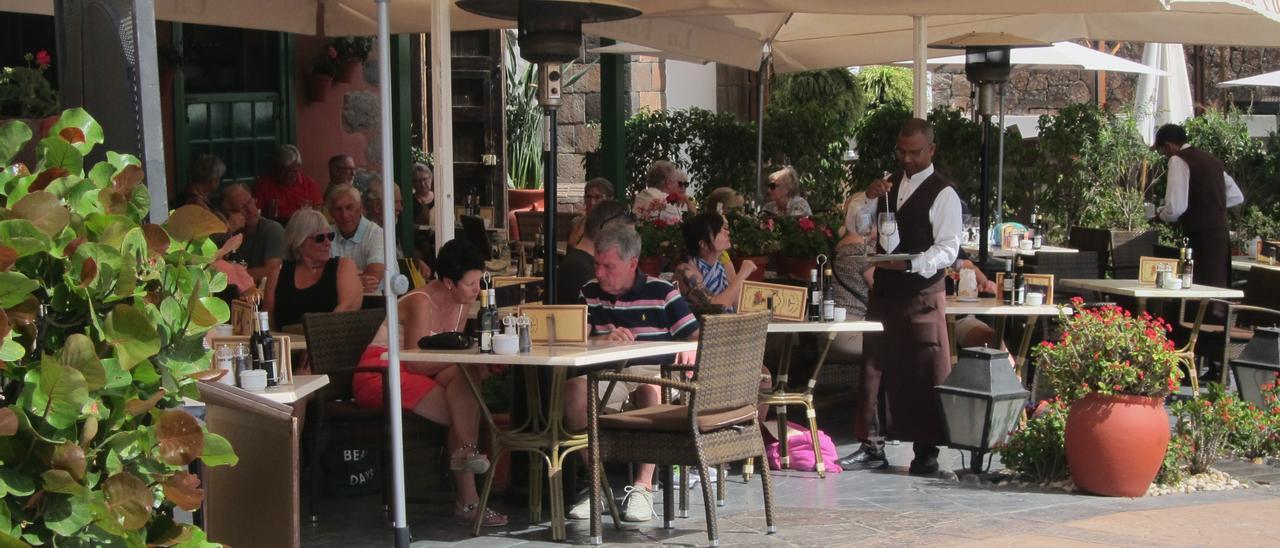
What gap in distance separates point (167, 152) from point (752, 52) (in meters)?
4.06

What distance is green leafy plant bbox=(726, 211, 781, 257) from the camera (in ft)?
32.0

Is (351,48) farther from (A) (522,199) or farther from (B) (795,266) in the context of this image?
(A) (522,199)

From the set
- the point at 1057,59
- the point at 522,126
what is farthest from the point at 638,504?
the point at 522,126

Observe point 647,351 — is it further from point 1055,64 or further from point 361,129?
point 1055,64

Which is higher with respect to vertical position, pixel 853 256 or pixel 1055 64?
pixel 1055 64

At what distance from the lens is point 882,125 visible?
1546 centimetres

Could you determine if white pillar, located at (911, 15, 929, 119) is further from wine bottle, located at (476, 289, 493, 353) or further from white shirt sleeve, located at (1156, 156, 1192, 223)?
white shirt sleeve, located at (1156, 156, 1192, 223)

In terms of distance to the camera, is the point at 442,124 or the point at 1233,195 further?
the point at 1233,195

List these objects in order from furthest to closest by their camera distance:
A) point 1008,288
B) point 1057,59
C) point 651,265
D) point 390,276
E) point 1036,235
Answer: point 1057,59 < point 1036,235 < point 651,265 < point 1008,288 < point 390,276

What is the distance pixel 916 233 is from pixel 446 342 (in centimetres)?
244

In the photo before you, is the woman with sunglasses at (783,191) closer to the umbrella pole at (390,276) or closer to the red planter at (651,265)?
the red planter at (651,265)

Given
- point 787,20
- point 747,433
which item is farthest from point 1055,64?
point 747,433

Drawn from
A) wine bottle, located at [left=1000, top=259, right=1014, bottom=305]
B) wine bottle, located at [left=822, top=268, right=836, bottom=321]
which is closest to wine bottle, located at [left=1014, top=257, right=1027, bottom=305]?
wine bottle, located at [left=1000, top=259, right=1014, bottom=305]

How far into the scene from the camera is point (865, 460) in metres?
7.95
